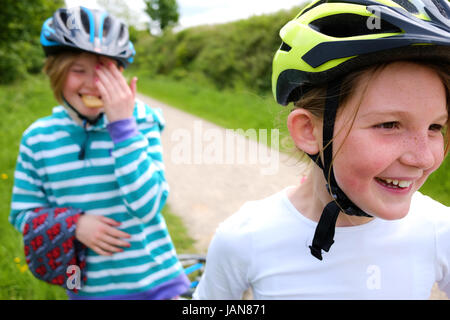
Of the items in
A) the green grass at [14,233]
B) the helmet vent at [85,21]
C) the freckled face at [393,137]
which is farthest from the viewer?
the green grass at [14,233]

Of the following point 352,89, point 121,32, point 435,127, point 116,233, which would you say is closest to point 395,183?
point 435,127

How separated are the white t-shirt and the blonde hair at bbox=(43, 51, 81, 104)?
1.37 metres

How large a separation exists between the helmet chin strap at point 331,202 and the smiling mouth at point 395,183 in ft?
0.40

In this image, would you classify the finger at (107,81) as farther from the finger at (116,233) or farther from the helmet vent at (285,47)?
the helmet vent at (285,47)

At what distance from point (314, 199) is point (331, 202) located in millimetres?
147

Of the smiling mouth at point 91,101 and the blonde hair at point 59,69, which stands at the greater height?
the blonde hair at point 59,69

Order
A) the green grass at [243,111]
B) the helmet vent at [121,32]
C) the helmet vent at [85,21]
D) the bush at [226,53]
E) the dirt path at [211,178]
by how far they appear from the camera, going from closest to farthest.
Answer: the green grass at [243,111], the helmet vent at [85,21], the helmet vent at [121,32], the dirt path at [211,178], the bush at [226,53]

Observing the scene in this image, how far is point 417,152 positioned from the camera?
1063mm

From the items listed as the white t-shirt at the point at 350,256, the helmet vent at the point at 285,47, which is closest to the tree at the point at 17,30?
the helmet vent at the point at 285,47

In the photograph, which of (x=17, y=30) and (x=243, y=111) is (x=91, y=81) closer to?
(x=243, y=111)

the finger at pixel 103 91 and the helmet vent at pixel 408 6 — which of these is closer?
the helmet vent at pixel 408 6

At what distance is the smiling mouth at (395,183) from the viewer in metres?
1.11

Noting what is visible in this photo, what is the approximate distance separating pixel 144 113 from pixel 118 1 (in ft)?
80.5
